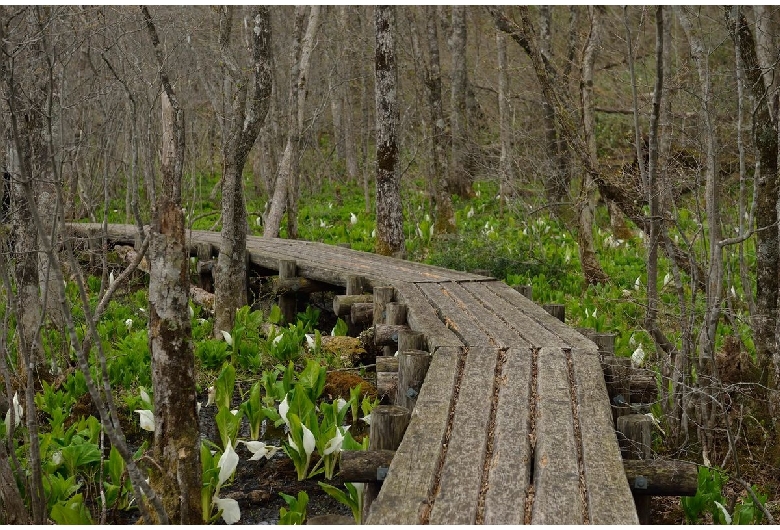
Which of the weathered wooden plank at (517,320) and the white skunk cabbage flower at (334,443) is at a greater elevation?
the weathered wooden plank at (517,320)

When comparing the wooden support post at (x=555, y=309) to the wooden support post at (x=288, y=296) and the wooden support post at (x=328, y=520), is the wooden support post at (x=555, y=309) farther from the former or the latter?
the wooden support post at (x=328, y=520)

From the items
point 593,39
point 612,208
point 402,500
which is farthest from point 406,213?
point 402,500

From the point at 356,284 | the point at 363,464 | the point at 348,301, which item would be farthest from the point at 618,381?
the point at 356,284

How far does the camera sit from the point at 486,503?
126 inches

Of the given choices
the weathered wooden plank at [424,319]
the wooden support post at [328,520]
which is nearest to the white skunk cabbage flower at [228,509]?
the wooden support post at [328,520]

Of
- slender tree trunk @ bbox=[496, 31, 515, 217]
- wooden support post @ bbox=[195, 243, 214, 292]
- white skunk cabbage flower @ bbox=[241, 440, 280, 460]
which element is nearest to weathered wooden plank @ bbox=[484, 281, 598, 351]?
white skunk cabbage flower @ bbox=[241, 440, 280, 460]

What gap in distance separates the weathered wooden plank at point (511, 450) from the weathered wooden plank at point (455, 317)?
1.73 feet

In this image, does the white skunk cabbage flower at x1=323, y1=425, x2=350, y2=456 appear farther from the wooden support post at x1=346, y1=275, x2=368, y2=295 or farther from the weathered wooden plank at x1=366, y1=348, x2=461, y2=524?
the wooden support post at x1=346, y1=275, x2=368, y2=295

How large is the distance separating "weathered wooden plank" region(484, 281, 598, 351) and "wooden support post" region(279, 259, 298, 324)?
224 centimetres

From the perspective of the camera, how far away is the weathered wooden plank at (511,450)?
315cm

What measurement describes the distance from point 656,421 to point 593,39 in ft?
17.4

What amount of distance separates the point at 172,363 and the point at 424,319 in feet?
8.65

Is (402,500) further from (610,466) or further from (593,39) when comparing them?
(593,39)

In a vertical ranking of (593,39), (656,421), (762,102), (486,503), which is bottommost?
(656,421)
